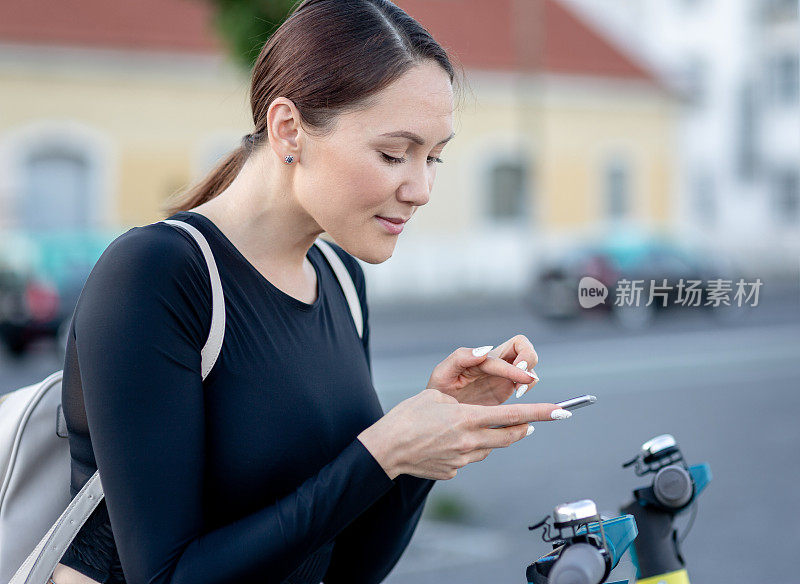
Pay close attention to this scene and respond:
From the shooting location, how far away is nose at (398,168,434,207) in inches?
59.0

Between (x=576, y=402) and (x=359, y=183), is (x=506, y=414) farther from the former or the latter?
(x=359, y=183)

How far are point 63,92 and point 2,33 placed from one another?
1.34 meters

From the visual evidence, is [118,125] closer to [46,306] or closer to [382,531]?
[46,306]

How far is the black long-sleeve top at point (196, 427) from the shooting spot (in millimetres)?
1326

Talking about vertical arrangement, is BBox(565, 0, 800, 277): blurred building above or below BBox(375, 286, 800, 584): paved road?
above

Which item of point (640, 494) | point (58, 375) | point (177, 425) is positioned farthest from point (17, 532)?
point (640, 494)

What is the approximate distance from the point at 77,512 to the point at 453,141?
63.5 feet

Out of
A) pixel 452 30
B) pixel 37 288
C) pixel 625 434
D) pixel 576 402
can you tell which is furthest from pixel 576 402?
pixel 452 30

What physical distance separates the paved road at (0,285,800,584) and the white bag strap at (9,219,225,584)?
1946 millimetres

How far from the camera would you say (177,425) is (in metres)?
1.35

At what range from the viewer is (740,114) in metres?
30.9

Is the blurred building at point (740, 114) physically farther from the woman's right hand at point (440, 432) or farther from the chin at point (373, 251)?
the woman's right hand at point (440, 432)

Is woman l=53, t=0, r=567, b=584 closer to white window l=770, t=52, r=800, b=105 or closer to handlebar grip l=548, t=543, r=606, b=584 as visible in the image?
handlebar grip l=548, t=543, r=606, b=584

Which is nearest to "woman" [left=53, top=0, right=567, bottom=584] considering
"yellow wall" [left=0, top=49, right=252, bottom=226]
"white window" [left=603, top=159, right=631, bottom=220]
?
"yellow wall" [left=0, top=49, right=252, bottom=226]
